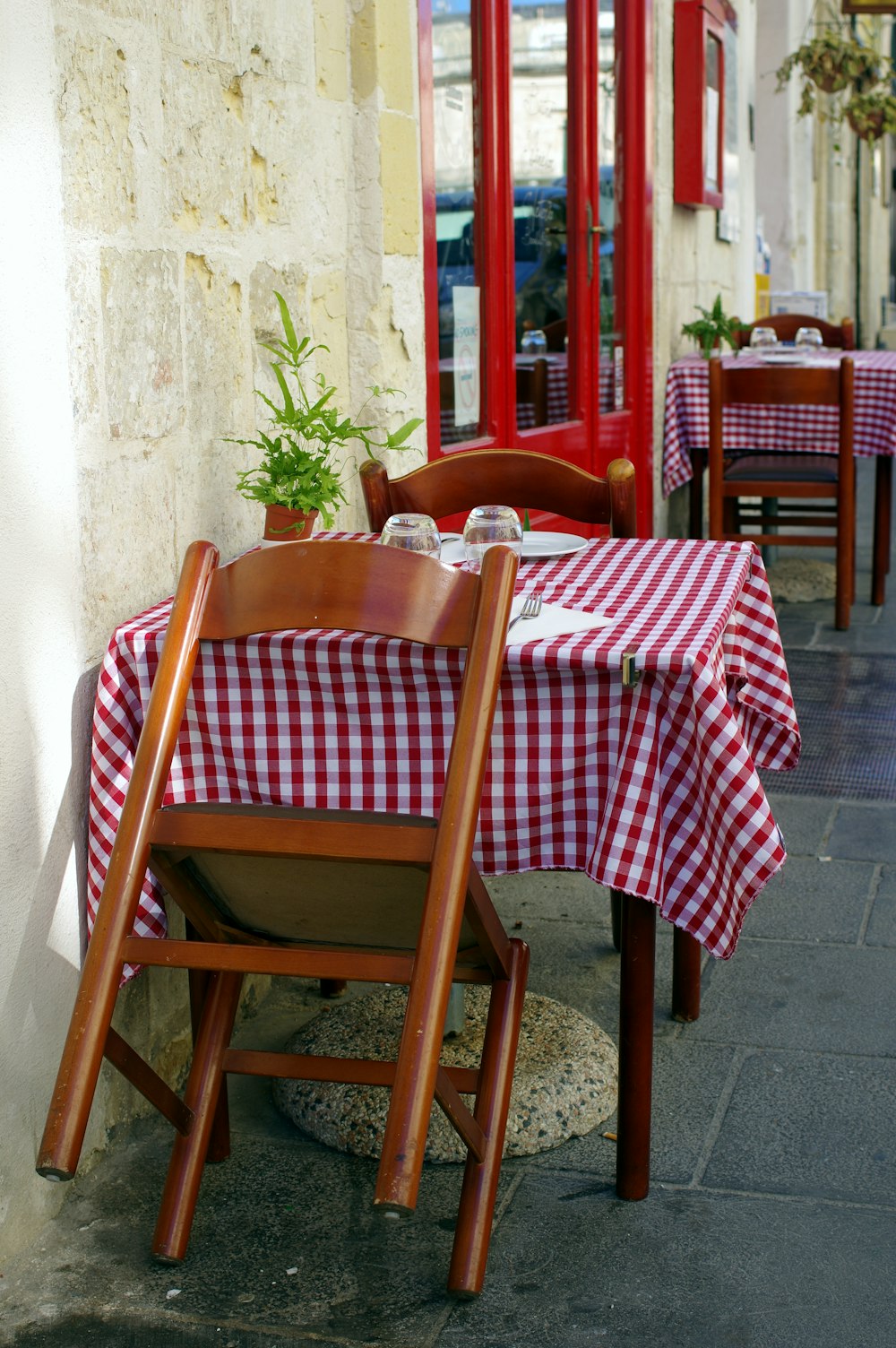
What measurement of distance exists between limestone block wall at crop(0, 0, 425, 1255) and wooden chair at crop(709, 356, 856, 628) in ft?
9.06

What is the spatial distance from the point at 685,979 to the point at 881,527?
3.74m

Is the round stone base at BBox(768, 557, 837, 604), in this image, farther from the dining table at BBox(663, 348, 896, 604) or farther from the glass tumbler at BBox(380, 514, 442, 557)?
the glass tumbler at BBox(380, 514, 442, 557)

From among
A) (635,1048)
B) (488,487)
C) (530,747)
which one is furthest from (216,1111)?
(488,487)

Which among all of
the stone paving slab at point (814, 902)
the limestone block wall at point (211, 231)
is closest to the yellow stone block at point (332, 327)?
the limestone block wall at point (211, 231)

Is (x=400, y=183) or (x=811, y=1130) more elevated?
(x=400, y=183)

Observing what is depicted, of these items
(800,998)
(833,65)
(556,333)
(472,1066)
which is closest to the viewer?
(472,1066)

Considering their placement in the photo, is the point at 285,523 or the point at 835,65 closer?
the point at 285,523

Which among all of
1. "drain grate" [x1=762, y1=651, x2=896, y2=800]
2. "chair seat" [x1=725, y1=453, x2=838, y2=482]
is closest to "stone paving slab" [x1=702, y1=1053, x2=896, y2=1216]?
"drain grate" [x1=762, y1=651, x2=896, y2=800]

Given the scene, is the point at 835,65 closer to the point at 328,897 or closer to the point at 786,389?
the point at 786,389

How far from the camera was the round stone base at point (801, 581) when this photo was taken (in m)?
6.18

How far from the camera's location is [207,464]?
2.58 metres

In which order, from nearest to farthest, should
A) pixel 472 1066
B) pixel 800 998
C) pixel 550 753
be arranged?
→ pixel 550 753, pixel 472 1066, pixel 800 998

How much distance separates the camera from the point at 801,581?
635cm

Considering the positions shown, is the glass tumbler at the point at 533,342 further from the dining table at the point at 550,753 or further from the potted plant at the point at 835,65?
the potted plant at the point at 835,65
